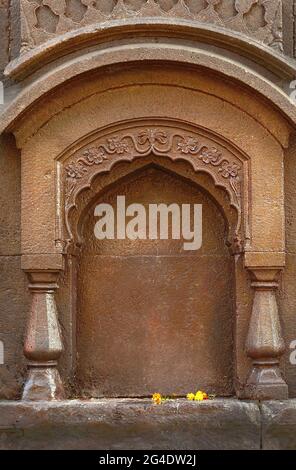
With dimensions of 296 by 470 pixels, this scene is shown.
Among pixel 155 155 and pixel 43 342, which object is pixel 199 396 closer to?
pixel 43 342

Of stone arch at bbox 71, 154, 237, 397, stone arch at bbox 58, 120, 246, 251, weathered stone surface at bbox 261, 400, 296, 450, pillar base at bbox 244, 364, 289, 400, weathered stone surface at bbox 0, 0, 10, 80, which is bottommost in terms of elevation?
weathered stone surface at bbox 261, 400, 296, 450

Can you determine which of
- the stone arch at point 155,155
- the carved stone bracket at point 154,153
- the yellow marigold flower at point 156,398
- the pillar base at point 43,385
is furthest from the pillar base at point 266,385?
the pillar base at point 43,385

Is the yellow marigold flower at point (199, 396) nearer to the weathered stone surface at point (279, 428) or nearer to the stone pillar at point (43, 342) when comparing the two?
the weathered stone surface at point (279, 428)

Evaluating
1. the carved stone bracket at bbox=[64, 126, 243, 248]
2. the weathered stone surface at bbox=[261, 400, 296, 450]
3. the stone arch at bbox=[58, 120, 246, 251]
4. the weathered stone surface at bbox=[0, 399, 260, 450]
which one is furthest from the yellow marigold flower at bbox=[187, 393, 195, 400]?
the carved stone bracket at bbox=[64, 126, 243, 248]

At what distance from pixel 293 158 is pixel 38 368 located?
2.45 metres

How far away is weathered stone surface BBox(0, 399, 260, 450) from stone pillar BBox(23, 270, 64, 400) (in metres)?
0.22

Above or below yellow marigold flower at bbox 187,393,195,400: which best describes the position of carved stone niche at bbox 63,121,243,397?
above

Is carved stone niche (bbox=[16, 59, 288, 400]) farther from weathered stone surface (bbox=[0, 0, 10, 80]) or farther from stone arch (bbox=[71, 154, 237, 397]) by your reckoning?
weathered stone surface (bbox=[0, 0, 10, 80])

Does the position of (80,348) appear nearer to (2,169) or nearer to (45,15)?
(2,169)

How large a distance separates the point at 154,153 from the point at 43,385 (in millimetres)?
1865

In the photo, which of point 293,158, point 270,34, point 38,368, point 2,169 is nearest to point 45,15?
point 2,169

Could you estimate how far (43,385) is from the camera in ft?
21.7

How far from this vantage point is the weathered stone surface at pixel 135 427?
638cm

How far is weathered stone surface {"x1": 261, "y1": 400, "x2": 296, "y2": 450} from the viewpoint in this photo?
6391mm
